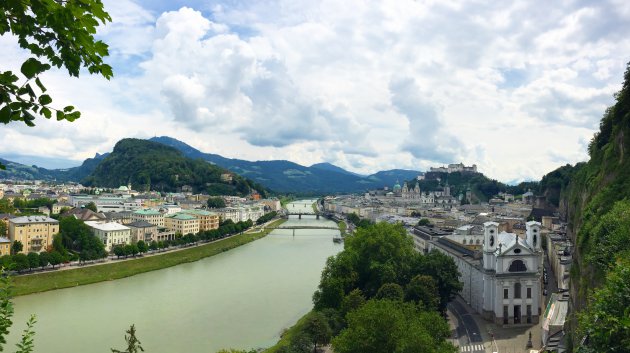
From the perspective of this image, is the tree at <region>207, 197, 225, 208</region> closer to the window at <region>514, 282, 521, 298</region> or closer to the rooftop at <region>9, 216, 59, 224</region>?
the rooftop at <region>9, 216, 59, 224</region>

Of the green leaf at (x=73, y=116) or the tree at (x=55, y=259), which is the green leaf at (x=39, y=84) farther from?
the tree at (x=55, y=259)

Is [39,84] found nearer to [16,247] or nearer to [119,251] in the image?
[16,247]

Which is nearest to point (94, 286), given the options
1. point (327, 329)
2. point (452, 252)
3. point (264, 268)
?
point (264, 268)

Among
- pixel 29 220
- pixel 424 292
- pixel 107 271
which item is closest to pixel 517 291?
pixel 424 292

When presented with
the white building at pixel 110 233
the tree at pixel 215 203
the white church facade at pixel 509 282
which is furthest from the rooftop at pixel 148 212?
the white church facade at pixel 509 282

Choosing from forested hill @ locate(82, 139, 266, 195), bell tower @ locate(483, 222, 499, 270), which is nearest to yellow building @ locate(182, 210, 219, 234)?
bell tower @ locate(483, 222, 499, 270)

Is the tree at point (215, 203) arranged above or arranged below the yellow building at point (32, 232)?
above
